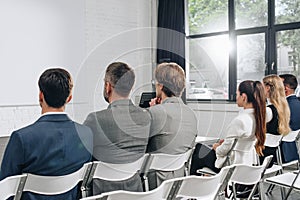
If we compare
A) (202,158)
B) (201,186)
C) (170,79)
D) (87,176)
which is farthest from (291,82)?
(87,176)

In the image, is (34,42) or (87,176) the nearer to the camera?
(87,176)

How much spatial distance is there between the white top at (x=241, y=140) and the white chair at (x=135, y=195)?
48.9 inches

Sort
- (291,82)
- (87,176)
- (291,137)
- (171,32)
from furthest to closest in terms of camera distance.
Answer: (171,32) → (291,82) → (291,137) → (87,176)

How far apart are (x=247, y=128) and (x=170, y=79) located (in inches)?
28.3

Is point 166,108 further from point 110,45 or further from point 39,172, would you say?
point 110,45

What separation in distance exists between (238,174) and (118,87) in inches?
33.1

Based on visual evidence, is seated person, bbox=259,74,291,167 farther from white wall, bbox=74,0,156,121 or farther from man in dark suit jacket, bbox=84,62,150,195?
white wall, bbox=74,0,156,121

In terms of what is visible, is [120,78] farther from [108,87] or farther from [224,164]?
[224,164]

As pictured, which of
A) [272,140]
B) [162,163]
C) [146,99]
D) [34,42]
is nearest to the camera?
[162,163]

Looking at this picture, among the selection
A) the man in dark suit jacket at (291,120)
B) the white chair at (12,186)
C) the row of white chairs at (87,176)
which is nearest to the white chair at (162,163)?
the row of white chairs at (87,176)

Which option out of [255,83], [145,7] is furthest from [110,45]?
[255,83]

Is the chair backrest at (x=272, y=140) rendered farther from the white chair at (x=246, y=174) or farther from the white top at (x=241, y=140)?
the white chair at (x=246, y=174)

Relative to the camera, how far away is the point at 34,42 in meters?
5.03

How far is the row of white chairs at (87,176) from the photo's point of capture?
1725mm
